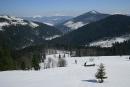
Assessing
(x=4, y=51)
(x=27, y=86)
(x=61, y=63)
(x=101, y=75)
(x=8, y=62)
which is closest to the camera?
(x=27, y=86)

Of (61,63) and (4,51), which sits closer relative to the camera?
(4,51)

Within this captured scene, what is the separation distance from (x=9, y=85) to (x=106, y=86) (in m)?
20.3

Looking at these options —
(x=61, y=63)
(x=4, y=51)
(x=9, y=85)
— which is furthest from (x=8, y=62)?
(x=61, y=63)

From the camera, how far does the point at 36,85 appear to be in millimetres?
52062

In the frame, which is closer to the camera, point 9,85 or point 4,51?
point 9,85

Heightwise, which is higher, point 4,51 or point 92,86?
point 4,51

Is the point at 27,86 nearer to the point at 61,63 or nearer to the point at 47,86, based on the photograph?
the point at 47,86

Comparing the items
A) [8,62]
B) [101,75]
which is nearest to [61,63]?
[8,62]

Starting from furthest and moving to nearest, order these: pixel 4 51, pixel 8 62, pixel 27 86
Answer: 1. pixel 4 51
2. pixel 8 62
3. pixel 27 86

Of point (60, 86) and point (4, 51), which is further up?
point (4, 51)

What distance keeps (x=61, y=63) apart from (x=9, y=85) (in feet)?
329

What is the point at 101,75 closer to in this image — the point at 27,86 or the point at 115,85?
the point at 115,85

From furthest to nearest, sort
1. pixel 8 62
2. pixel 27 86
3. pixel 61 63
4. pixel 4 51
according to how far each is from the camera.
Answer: pixel 61 63, pixel 4 51, pixel 8 62, pixel 27 86

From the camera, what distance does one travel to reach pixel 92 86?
51.8 metres
